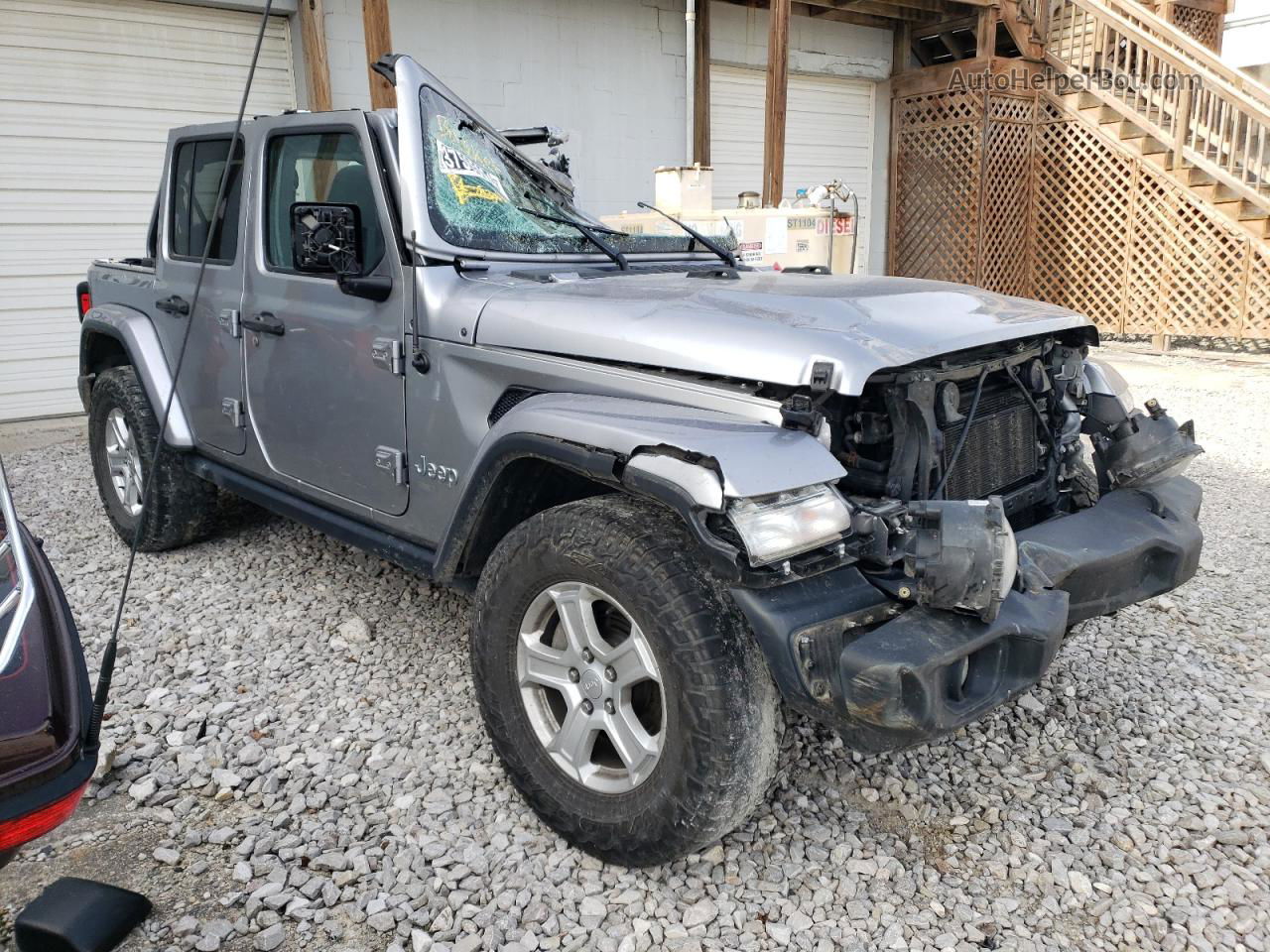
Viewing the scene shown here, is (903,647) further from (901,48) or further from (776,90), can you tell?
(901,48)

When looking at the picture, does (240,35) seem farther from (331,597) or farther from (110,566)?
(331,597)

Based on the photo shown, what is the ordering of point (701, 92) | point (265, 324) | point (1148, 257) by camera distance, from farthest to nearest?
point (1148, 257)
point (701, 92)
point (265, 324)

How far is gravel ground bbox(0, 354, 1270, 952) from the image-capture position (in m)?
2.32

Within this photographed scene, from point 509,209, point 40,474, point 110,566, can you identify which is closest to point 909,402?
point 509,209

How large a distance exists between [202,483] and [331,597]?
0.98 meters

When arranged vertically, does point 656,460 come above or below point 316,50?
below

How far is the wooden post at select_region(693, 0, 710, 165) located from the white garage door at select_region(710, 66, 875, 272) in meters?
0.36

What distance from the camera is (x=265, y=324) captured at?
361cm

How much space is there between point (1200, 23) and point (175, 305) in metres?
16.1

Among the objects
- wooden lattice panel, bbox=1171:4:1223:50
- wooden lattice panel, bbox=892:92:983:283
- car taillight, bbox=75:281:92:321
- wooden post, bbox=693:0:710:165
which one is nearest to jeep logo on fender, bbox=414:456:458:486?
car taillight, bbox=75:281:92:321

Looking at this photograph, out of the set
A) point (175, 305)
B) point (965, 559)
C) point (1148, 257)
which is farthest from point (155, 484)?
point (1148, 257)

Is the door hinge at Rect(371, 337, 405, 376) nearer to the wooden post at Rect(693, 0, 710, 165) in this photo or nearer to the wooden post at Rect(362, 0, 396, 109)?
the wooden post at Rect(362, 0, 396, 109)

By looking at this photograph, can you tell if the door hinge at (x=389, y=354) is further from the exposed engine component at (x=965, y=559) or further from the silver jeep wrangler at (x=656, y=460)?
the exposed engine component at (x=965, y=559)

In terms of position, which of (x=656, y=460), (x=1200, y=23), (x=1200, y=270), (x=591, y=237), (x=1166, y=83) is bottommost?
(x=656, y=460)
